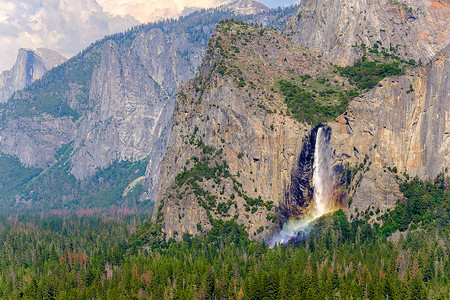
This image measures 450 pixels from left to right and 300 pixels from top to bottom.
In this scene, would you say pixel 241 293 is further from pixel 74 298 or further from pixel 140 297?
pixel 74 298

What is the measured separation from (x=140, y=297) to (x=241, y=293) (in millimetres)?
27132

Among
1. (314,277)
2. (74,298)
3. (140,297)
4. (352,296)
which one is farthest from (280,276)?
(74,298)

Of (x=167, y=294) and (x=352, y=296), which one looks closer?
(x=352, y=296)

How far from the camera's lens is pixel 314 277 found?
634ft

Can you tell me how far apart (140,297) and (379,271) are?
62.1 metres

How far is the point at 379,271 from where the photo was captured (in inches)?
7687

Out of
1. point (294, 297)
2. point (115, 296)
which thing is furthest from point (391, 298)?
point (115, 296)

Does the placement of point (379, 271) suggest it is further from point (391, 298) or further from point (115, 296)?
point (115, 296)

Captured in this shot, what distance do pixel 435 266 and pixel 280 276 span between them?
132 ft

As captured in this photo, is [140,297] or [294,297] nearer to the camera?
[294,297]

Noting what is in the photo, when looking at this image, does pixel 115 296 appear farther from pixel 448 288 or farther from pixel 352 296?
pixel 448 288

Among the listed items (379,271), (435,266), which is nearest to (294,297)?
(379,271)

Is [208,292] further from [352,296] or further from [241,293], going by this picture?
[352,296]

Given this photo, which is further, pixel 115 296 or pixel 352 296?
pixel 115 296
